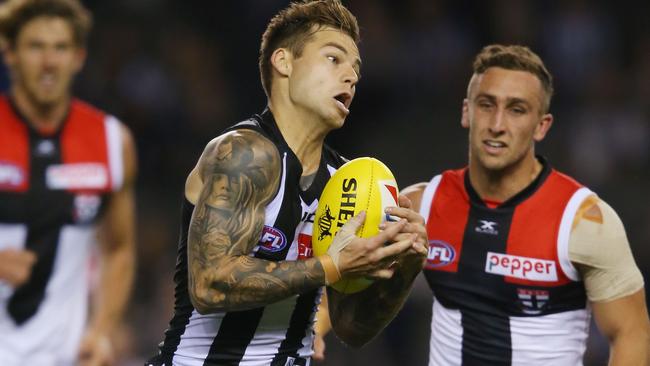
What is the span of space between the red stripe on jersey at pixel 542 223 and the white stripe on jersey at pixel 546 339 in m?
0.17

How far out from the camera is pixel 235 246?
3828mm

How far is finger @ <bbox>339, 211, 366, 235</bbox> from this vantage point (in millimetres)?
3921

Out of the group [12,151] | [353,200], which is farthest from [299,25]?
[12,151]

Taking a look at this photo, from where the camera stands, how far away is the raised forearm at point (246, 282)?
3.80 metres

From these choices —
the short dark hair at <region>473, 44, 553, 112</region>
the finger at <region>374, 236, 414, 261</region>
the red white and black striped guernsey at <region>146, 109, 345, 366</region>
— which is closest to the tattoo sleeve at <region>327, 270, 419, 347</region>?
the red white and black striped guernsey at <region>146, 109, 345, 366</region>

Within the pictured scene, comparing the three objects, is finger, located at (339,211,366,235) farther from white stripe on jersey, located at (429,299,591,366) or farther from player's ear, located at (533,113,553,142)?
player's ear, located at (533,113,553,142)

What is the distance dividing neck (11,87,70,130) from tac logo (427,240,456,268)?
2.02 metres

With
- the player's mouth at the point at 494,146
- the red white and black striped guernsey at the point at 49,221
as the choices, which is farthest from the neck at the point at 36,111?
the player's mouth at the point at 494,146

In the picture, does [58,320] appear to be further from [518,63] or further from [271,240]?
[518,63]

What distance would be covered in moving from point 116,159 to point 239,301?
2.21 metres

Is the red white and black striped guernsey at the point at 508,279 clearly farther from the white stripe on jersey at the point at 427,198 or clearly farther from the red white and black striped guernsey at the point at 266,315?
the red white and black striped guernsey at the point at 266,315

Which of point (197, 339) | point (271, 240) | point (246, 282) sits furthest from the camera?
point (197, 339)

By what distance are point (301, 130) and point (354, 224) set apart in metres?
0.49

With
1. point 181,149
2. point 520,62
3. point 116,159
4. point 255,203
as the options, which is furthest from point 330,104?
point 181,149
